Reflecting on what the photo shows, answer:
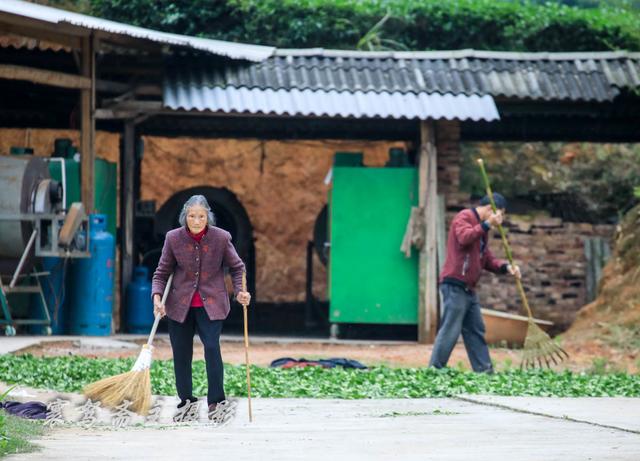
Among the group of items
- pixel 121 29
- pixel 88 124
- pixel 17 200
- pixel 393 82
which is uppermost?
pixel 121 29

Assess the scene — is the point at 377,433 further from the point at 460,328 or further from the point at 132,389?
the point at 460,328

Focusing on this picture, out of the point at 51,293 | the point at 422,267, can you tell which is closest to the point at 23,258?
the point at 51,293

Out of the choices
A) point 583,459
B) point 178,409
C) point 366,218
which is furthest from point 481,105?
point 583,459

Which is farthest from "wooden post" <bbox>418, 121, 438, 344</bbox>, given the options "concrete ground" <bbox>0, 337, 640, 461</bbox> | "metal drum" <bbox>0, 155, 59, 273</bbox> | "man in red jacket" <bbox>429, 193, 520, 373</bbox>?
"concrete ground" <bbox>0, 337, 640, 461</bbox>

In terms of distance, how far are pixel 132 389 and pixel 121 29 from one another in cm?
730

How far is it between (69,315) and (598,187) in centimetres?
968

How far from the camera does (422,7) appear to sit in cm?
2405

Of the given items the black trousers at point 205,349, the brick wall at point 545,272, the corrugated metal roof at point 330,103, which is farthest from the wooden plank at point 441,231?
the black trousers at point 205,349

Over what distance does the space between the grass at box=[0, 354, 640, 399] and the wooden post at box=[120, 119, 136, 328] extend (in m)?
5.00

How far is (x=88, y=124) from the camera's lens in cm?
1555

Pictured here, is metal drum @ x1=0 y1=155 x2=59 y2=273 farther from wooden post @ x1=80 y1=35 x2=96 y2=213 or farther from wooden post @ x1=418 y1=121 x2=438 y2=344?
wooden post @ x1=418 y1=121 x2=438 y2=344

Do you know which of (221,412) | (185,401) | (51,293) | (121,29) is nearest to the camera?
(221,412)

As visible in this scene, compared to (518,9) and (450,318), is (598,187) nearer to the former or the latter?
(518,9)

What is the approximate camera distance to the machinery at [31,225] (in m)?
14.9
